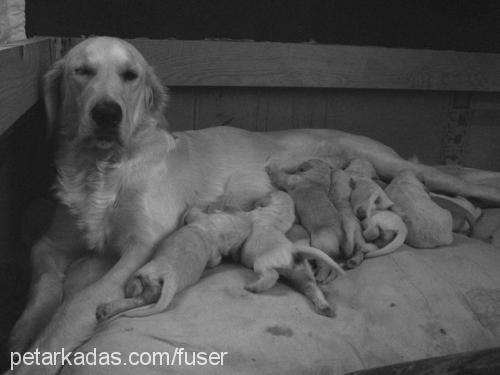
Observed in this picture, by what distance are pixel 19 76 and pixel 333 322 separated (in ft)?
4.10

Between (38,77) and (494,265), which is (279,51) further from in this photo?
(494,265)

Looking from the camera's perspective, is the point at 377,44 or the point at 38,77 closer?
the point at 38,77

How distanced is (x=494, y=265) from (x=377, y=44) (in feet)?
5.90

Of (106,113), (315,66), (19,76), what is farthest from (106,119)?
(315,66)

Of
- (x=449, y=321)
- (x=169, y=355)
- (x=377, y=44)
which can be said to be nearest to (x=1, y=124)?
(x=169, y=355)

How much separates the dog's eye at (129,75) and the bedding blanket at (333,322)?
819mm

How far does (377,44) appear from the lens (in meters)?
3.62

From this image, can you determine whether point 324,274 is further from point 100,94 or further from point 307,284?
point 100,94

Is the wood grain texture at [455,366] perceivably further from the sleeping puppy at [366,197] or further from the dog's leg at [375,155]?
the dog's leg at [375,155]

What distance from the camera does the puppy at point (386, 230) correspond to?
2295 mm

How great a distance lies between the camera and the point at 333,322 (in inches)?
73.2

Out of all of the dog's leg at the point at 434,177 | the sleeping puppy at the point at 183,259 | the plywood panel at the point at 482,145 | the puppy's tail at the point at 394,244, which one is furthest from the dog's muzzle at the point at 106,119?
the plywood panel at the point at 482,145

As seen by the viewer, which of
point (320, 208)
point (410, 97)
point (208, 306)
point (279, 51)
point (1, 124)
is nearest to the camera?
point (1, 124)

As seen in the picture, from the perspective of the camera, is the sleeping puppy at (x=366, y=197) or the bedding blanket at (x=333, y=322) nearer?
the bedding blanket at (x=333, y=322)
